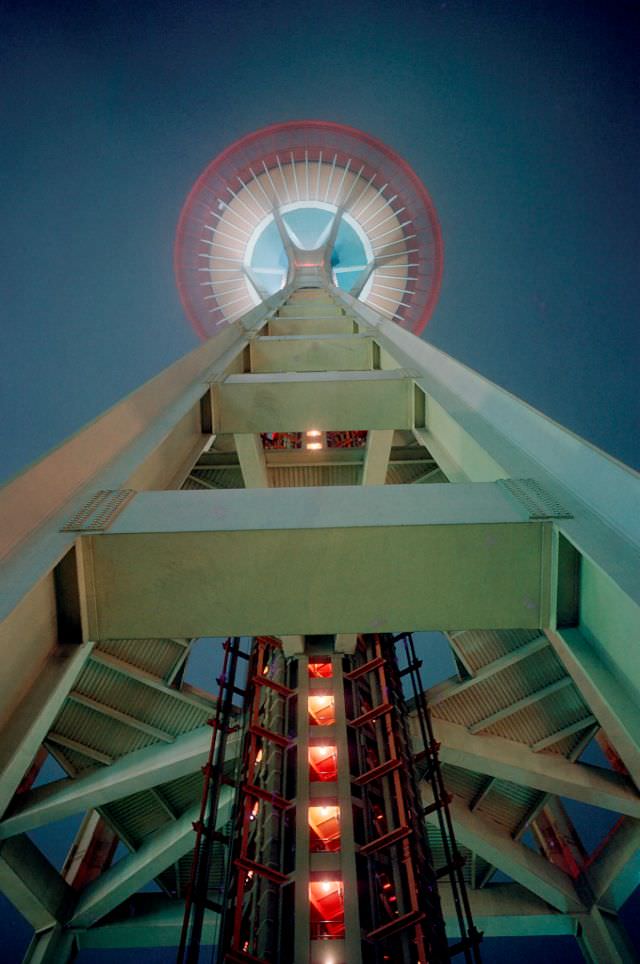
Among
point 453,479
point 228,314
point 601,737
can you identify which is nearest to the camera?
point 453,479

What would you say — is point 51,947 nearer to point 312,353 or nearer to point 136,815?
point 136,815

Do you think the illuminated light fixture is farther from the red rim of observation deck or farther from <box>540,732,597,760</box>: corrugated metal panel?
the red rim of observation deck

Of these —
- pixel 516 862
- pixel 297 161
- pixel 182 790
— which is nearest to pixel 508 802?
pixel 516 862

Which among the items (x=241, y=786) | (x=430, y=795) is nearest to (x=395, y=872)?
(x=241, y=786)

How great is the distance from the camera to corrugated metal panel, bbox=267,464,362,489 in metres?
9.13

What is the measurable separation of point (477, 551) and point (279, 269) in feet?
61.3

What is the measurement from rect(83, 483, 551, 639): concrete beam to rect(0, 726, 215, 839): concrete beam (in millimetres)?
4740

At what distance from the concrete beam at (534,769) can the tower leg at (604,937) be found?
4.84 ft

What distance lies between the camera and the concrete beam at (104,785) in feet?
19.9

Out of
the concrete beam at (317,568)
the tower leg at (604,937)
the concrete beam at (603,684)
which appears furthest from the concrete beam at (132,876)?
the concrete beam at (603,684)

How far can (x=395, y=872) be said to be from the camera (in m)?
4.51

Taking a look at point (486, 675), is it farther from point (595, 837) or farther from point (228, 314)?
point (595, 837)

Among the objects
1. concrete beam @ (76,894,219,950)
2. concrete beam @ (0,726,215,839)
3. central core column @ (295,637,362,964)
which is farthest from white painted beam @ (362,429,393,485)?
concrete beam @ (76,894,219,950)

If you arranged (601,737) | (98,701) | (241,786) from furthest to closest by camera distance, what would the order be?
(601,737) < (98,701) < (241,786)
